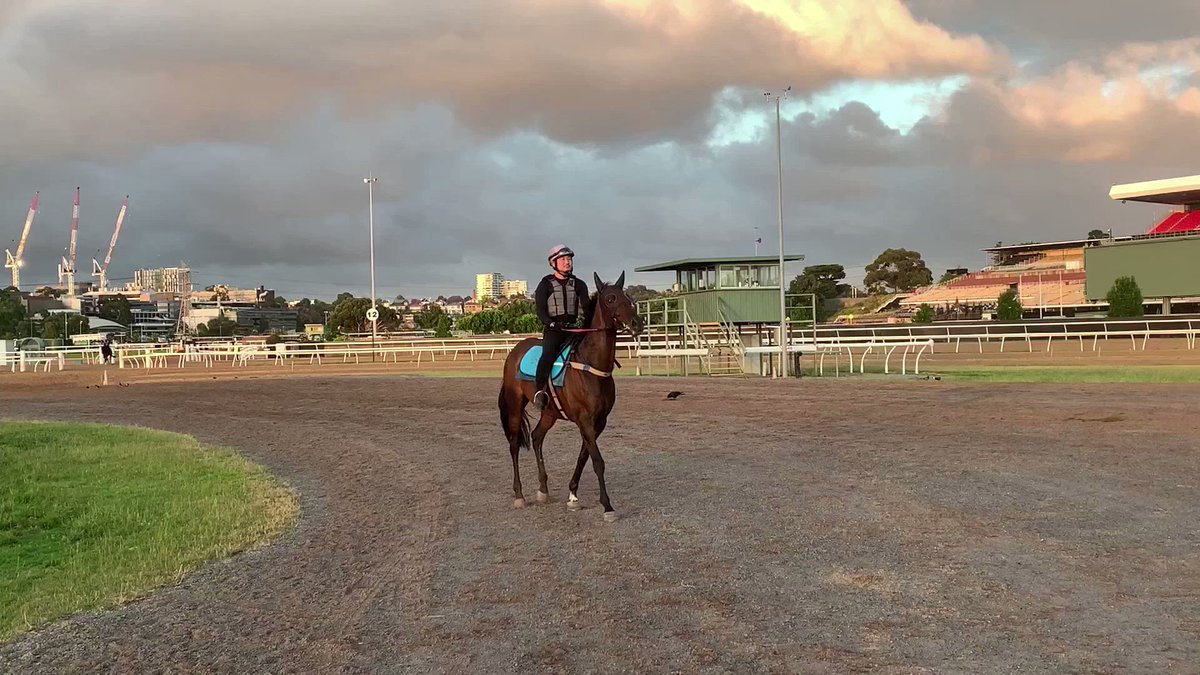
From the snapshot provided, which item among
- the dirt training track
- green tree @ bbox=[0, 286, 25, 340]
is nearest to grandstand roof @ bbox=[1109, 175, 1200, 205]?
the dirt training track

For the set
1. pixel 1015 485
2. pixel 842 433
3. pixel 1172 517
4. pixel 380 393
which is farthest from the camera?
pixel 380 393

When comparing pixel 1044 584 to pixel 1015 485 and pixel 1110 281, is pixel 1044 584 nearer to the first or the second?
pixel 1015 485

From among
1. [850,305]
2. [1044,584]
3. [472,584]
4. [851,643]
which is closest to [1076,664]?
[851,643]

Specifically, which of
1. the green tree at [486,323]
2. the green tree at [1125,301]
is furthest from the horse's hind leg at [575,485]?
the green tree at [486,323]

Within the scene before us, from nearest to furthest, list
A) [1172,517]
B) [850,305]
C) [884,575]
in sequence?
[884,575] < [1172,517] < [850,305]

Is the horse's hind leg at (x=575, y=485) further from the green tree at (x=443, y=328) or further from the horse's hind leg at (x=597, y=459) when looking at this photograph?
the green tree at (x=443, y=328)

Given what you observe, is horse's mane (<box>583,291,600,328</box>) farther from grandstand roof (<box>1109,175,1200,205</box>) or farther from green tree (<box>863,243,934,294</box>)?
green tree (<box>863,243,934,294</box>)

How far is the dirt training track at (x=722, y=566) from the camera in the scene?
5.00 m

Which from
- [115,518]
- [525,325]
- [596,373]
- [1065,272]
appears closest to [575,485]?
[596,373]

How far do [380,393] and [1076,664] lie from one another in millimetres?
23267

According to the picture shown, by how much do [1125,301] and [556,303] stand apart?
68.3 metres

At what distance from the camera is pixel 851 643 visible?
499cm

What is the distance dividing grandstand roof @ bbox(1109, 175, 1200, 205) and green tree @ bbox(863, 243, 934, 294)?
5061 cm

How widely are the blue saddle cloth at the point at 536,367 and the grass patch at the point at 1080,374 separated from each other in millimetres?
17778
